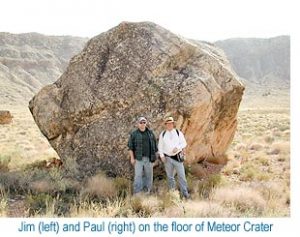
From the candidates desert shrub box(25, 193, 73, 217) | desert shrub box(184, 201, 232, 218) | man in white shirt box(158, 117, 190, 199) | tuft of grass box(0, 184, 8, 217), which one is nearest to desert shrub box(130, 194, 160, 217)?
desert shrub box(184, 201, 232, 218)

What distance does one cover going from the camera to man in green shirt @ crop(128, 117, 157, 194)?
9773 mm

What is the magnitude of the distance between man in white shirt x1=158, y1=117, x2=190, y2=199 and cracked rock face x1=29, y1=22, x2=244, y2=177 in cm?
160

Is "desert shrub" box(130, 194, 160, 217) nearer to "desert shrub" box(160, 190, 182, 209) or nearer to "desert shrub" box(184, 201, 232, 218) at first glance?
"desert shrub" box(160, 190, 182, 209)

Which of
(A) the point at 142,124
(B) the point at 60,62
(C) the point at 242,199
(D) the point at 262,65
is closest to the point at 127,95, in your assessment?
(A) the point at 142,124

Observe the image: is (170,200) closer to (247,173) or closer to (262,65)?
(247,173)

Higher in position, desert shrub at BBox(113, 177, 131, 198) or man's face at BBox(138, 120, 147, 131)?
man's face at BBox(138, 120, 147, 131)

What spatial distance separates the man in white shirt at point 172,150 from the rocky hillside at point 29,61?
7441cm

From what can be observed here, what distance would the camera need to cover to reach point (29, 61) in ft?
348

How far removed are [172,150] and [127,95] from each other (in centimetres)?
257

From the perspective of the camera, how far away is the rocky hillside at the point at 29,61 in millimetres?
89750

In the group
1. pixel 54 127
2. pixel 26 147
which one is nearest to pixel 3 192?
pixel 54 127

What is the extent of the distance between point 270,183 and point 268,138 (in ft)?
32.7

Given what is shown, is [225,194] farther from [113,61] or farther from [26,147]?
[26,147]

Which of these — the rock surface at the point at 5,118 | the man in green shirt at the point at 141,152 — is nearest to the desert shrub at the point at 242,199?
the man in green shirt at the point at 141,152
